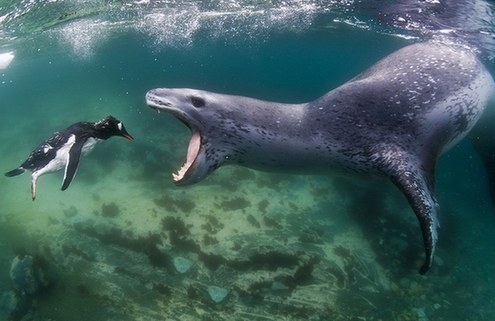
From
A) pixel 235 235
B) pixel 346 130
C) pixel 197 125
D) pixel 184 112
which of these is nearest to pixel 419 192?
pixel 346 130

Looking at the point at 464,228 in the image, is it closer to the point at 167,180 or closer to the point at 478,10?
the point at 478,10

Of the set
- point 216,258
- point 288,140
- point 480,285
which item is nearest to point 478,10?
point 480,285

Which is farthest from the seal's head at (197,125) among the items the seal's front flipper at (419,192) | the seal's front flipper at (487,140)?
the seal's front flipper at (487,140)

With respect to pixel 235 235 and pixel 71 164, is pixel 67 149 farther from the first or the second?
pixel 235 235

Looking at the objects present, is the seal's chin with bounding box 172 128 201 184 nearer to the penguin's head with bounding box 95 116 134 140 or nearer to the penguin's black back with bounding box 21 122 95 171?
the penguin's head with bounding box 95 116 134 140

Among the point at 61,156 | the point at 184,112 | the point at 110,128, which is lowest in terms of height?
the point at 61,156

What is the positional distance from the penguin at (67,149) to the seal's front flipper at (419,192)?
3188mm

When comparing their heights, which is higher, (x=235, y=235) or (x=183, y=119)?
(x=183, y=119)

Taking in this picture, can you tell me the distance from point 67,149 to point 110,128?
62 cm

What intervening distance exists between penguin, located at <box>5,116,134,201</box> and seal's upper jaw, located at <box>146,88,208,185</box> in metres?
1.62

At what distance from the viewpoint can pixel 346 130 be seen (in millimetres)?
3633

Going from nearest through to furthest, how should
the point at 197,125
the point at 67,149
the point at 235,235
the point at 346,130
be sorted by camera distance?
the point at 197,125 → the point at 346,130 → the point at 67,149 → the point at 235,235

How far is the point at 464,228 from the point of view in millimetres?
8492

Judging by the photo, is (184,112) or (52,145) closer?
(184,112)
